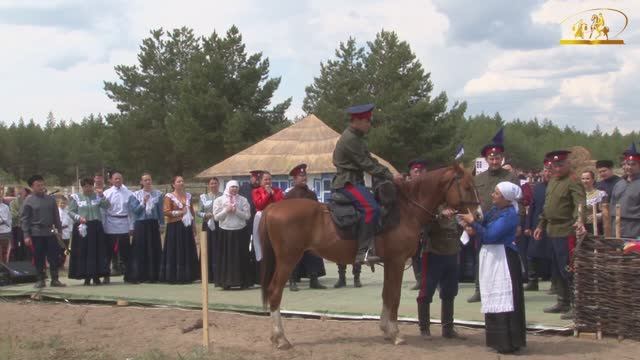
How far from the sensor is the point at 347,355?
23.0ft

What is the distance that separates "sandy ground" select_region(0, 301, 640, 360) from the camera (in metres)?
7.06

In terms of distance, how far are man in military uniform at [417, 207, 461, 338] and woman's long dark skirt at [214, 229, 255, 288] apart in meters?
4.49

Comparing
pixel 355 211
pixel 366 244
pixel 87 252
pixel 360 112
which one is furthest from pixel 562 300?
pixel 87 252

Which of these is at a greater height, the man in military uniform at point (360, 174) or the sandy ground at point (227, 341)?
the man in military uniform at point (360, 174)

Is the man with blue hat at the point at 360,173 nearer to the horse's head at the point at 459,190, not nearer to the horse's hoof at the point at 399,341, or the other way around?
the horse's head at the point at 459,190

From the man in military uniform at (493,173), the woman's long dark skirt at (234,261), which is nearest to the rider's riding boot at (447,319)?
the man in military uniform at (493,173)

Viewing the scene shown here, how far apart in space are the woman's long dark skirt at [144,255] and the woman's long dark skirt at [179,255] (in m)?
0.31

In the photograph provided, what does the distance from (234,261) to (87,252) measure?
2789 millimetres

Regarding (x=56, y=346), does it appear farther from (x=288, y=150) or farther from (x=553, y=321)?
(x=288, y=150)

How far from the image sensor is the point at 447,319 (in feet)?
25.2

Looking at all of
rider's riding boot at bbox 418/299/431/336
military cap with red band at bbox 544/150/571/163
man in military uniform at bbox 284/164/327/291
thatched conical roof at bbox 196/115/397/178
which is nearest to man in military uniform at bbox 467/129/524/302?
military cap with red band at bbox 544/150/571/163

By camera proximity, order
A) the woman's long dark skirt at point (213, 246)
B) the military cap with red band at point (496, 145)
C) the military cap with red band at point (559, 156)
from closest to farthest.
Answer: the military cap with red band at point (559, 156) < the military cap with red band at point (496, 145) < the woman's long dark skirt at point (213, 246)

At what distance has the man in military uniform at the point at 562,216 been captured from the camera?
836 cm

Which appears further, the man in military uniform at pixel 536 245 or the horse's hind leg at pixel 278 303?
the man in military uniform at pixel 536 245
